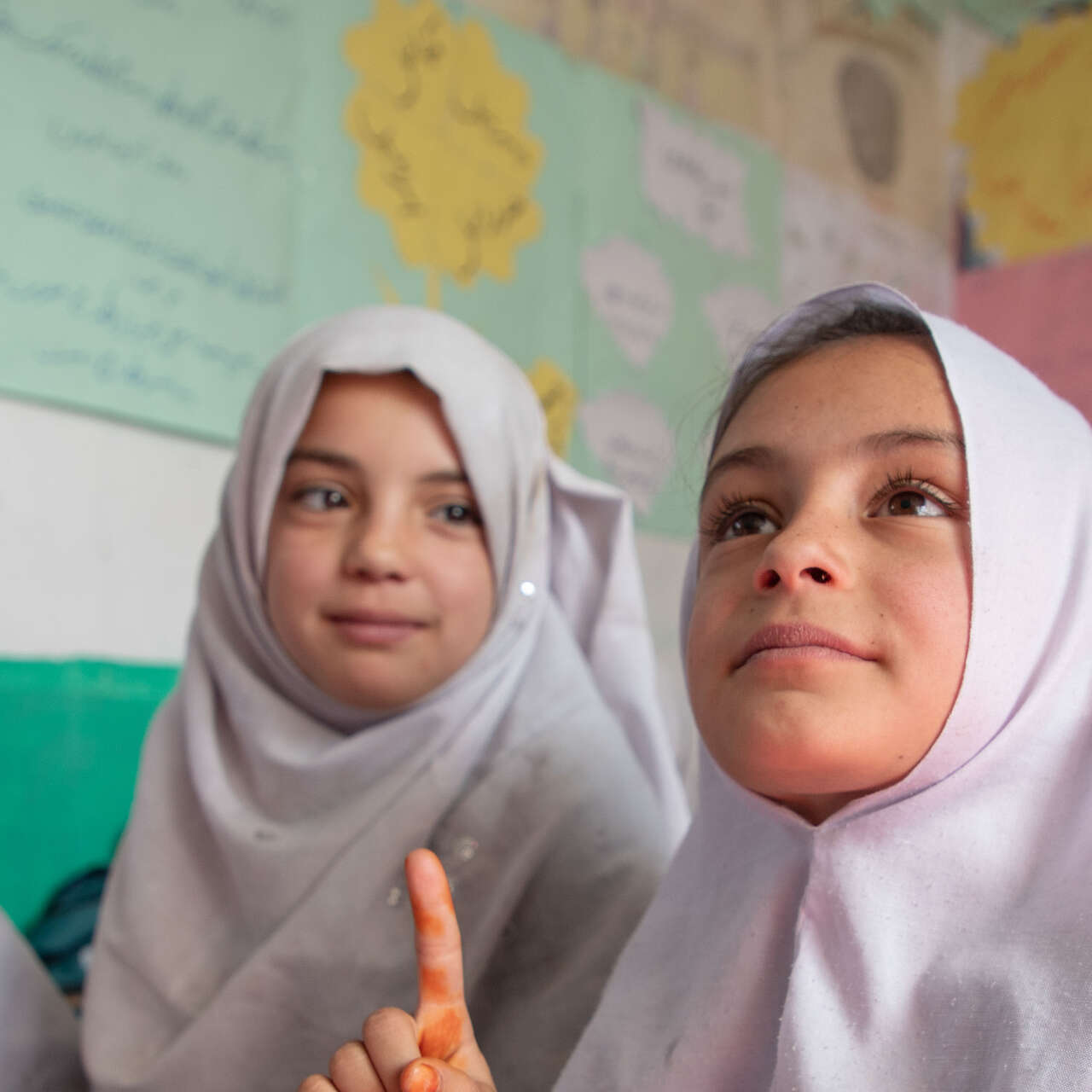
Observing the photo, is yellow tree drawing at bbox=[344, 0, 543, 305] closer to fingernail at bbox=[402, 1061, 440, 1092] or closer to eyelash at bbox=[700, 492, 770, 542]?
eyelash at bbox=[700, 492, 770, 542]

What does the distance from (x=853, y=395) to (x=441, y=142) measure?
1359 millimetres

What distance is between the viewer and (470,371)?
1256 millimetres

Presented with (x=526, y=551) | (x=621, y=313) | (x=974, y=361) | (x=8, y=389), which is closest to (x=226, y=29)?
(x=8, y=389)

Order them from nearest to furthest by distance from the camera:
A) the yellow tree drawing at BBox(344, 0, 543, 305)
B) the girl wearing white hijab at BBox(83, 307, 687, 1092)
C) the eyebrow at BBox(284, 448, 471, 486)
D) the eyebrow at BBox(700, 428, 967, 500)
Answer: the eyebrow at BBox(700, 428, 967, 500), the girl wearing white hijab at BBox(83, 307, 687, 1092), the eyebrow at BBox(284, 448, 471, 486), the yellow tree drawing at BBox(344, 0, 543, 305)

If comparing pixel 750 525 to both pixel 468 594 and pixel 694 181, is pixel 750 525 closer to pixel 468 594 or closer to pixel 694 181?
pixel 468 594

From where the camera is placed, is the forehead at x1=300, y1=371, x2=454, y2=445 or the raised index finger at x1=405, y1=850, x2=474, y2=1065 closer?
the raised index finger at x1=405, y1=850, x2=474, y2=1065

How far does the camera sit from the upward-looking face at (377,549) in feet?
3.74

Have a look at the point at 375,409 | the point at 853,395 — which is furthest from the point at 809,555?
the point at 375,409

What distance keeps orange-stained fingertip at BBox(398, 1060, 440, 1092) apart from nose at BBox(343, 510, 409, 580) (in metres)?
0.53

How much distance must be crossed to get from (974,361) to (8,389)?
3.82ft

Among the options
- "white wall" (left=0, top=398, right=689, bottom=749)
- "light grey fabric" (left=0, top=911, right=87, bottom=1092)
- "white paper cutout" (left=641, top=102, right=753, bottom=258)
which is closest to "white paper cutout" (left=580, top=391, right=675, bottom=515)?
"white paper cutout" (left=641, top=102, right=753, bottom=258)

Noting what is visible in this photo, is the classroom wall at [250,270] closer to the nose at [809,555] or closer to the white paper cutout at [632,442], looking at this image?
the white paper cutout at [632,442]

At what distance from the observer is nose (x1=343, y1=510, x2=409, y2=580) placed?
3.66 feet

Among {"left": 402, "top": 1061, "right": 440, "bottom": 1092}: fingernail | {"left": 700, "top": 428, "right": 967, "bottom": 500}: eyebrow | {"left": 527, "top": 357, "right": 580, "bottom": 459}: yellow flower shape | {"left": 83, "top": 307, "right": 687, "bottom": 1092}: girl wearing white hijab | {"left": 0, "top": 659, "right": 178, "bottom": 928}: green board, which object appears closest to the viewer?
{"left": 402, "top": 1061, "right": 440, "bottom": 1092}: fingernail
